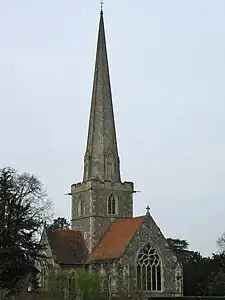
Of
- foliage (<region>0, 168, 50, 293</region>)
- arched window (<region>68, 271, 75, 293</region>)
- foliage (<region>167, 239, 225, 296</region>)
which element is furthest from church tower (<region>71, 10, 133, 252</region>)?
foliage (<region>0, 168, 50, 293</region>)

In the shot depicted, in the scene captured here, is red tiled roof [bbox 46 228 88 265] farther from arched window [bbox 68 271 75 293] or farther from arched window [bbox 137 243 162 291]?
arched window [bbox 137 243 162 291]

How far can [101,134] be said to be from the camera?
2704 inches

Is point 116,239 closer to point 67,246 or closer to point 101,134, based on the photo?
point 67,246

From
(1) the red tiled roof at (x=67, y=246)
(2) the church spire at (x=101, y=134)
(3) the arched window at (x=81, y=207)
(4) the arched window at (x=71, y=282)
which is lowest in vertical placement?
(4) the arched window at (x=71, y=282)

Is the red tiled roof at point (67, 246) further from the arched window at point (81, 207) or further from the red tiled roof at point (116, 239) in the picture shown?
the arched window at point (81, 207)

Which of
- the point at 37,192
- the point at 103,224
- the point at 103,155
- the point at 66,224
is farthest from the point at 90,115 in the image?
the point at 66,224

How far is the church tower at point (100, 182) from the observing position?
66312 mm

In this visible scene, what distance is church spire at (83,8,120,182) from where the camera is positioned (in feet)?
223

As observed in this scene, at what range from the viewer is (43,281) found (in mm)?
59562

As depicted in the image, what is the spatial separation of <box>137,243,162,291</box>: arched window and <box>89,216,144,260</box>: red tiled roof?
5.75 feet

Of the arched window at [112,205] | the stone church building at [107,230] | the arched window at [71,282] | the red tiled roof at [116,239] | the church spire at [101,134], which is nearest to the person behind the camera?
the arched window at [71,282]

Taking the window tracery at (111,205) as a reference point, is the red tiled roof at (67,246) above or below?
below

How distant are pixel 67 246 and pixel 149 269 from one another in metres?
8.12

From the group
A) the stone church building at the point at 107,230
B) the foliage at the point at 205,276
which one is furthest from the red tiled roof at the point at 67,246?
the foliage at the point at 205,276
